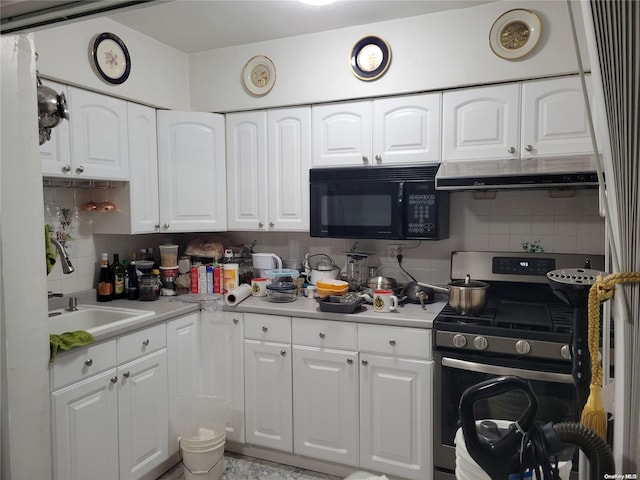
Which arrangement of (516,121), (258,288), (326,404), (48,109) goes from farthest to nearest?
(258,288) → (326,404) → (516,121) → (48,109)

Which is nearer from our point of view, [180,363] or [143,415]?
[143,415]

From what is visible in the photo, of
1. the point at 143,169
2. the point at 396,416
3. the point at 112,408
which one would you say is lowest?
the point at 396,416

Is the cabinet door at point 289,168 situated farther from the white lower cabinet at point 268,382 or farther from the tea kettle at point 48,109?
the tea kettle at point 48,109

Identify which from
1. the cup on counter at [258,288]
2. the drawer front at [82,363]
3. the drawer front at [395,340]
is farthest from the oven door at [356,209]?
the drawer front at [82,363]

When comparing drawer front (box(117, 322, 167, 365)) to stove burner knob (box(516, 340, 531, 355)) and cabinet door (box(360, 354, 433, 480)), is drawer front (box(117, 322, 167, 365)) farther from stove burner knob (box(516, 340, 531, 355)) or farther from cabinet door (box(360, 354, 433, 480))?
stove burner knob (box(516, 340, 531, 355))

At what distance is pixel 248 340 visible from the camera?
257 centimetres

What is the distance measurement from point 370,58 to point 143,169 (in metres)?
1.42

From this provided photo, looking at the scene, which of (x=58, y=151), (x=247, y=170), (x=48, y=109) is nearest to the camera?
(x=48, y=109)

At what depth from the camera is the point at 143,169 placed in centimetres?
267

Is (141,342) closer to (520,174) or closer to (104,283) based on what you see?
(104,283)

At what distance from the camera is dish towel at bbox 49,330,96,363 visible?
5.92 feet

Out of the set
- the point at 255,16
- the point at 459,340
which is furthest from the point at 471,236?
the point at 255,16

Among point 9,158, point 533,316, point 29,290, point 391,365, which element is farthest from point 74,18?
point 533,316

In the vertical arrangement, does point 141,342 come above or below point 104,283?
below
